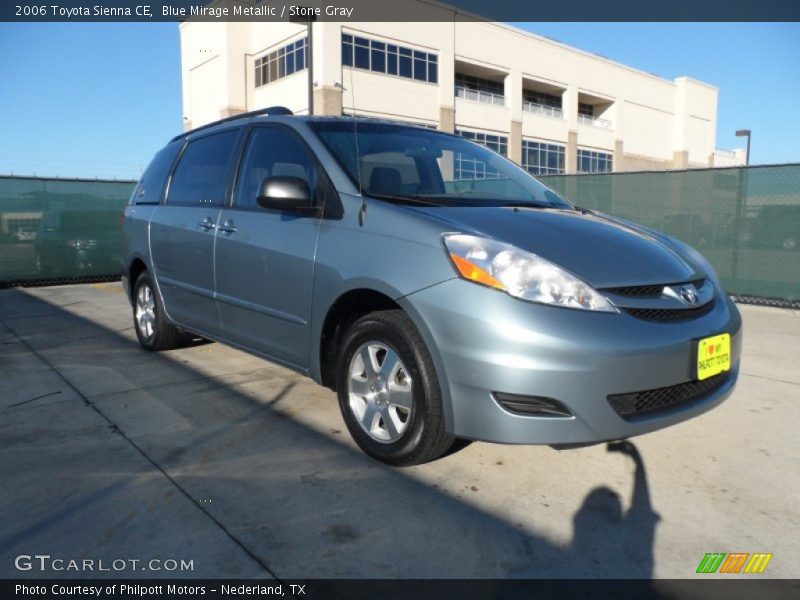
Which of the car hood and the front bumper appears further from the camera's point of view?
the car hood

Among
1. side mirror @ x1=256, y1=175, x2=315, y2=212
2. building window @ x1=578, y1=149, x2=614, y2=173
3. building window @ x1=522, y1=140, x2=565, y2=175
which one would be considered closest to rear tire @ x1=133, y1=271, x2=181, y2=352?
side mirror @ x1=256, y1=175, x2=315, y2=212

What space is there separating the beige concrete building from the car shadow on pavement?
21.5 m

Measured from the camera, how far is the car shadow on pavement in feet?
6.93

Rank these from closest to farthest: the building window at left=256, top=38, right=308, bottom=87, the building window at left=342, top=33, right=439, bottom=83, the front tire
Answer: the front tire, the building window at left=342, top=33, right=439, bottom=83, the building window at left=256, top=38, right=308, bottom=87

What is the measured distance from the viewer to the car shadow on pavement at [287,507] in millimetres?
2111

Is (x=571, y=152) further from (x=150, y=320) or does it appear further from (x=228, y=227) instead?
(x=228, y=227)

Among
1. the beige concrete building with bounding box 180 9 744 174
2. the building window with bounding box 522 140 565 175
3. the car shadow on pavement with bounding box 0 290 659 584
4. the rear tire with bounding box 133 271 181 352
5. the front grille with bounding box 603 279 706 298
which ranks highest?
the beige concrete building with bounding box 180 9 744 174

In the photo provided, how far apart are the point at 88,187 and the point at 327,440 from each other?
10.2 meters

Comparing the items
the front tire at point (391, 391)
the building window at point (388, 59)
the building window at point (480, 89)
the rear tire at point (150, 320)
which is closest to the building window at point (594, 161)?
the building window at point (480, 89)

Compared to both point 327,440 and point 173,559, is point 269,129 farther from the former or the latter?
point 173,559

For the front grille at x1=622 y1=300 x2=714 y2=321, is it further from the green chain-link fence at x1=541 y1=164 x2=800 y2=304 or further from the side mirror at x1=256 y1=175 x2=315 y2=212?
the green chain-link fence at x1=541 y1=164 x2=800 y2=304

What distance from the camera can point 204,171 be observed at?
4285 millimetres

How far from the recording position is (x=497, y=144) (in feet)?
123

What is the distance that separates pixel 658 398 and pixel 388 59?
31223 mm
